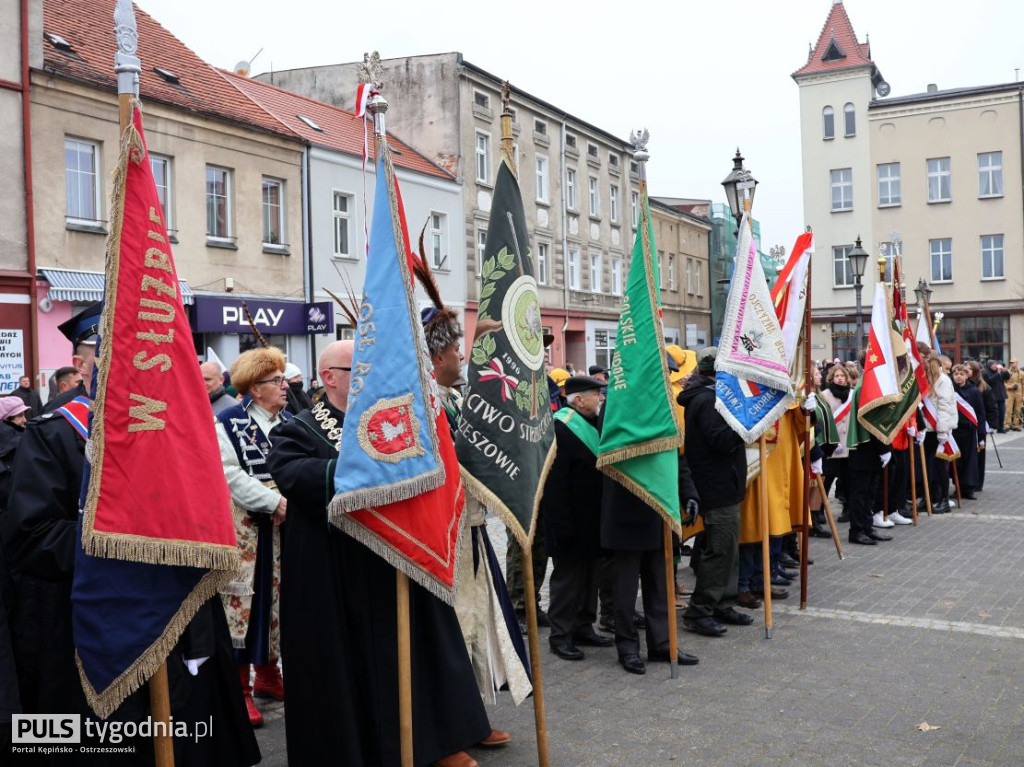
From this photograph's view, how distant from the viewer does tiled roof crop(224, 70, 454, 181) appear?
77.8 ft

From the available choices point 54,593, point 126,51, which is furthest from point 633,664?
point 126,51

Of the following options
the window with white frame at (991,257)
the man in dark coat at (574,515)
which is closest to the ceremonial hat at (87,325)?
the man in dark coat at (574,515)

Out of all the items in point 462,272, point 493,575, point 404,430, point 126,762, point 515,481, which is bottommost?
point 126,762

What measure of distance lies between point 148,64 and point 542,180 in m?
16.8

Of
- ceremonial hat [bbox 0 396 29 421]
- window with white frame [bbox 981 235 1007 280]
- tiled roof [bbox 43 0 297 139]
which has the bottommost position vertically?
ceremonial hat [bbox 0 396 29 421]

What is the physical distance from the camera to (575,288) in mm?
36781

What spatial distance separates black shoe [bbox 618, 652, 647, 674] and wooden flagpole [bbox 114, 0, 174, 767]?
3.21 metres

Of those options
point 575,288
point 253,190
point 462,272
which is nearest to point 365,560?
point 253,190

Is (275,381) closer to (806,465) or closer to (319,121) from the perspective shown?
(806,465)

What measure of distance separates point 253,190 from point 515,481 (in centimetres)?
1812

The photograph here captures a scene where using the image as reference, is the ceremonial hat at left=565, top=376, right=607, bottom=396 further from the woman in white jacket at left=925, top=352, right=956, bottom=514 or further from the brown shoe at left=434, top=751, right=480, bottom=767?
the woman in white jacket at left=925, top=352, right=956, bottom=514

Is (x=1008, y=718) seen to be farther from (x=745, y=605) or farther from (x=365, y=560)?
(x=365, y=560)

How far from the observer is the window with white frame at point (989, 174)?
4122 cm

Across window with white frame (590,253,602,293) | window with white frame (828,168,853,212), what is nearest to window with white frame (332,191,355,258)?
window with white frame (590,253,602,293)
